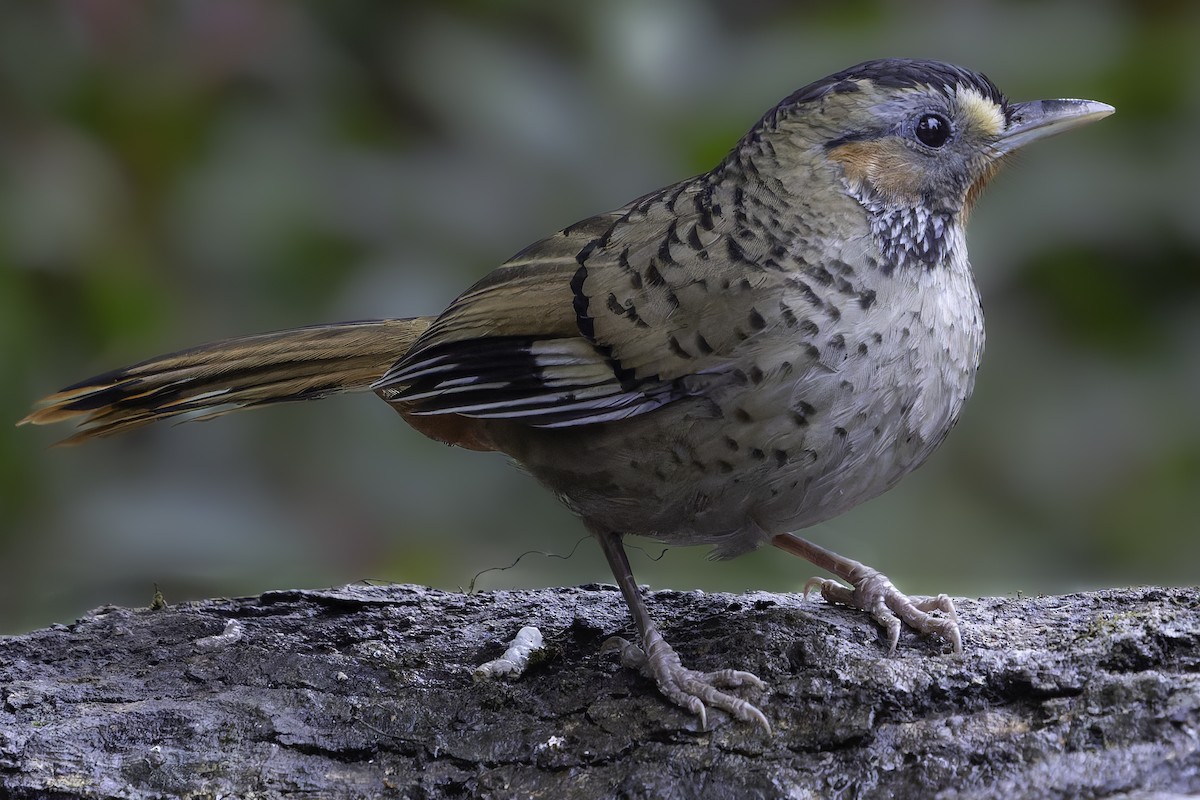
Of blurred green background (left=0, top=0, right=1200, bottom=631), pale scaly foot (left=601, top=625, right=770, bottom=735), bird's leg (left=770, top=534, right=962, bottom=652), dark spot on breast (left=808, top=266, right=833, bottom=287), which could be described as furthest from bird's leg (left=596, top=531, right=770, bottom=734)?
blurred green background (left=0, top=0, right=1200, bottom=631)

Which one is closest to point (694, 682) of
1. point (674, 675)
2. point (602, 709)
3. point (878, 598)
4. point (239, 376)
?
point (674, 675)

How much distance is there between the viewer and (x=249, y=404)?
3422 mm

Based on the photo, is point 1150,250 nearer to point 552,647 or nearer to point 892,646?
point 892,646

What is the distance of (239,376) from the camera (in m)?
3.39

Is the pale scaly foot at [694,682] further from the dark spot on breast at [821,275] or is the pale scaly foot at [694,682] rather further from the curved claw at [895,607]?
the dark spot on breast at [821,275]

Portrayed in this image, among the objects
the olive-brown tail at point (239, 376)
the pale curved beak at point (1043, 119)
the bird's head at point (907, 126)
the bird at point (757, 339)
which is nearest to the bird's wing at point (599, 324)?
the bird at point (757, 339)

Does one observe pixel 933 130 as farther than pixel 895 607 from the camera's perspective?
No

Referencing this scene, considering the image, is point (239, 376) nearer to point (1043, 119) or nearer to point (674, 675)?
point (674, 675)

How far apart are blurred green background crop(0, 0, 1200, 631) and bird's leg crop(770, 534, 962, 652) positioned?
64 centimetres

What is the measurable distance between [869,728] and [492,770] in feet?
2.45

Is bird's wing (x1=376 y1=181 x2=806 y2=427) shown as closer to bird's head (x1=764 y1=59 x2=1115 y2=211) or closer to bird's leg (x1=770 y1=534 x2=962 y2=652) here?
bird's head (x1=764 y1=59 x2=1115 y2=211)

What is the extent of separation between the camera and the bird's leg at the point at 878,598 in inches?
117

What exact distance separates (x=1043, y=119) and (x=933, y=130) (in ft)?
1.04

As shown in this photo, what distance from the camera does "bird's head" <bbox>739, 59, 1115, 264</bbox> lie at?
292 cm
